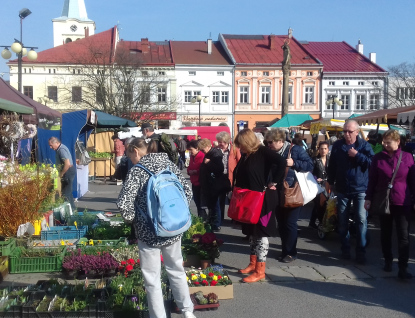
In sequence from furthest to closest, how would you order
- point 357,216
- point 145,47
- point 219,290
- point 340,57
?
point 340,57 < point 145,47 < point 357,216 < point 219,290

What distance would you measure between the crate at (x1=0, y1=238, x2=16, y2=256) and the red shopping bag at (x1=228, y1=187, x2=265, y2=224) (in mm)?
2959

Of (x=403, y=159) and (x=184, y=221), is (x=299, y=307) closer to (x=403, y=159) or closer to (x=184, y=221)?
(x=184, y=221)

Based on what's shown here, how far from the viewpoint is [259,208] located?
6.07 m

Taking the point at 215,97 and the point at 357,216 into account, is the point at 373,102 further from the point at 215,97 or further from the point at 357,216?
the point at 357,216

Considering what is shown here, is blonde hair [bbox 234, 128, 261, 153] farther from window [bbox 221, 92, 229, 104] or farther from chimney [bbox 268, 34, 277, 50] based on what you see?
chimney [bbox 268, 34, 277, 50]

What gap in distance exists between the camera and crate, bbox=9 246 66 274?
6656mm

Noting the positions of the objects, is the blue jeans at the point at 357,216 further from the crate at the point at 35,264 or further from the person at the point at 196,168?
the crate at the point at 35,264

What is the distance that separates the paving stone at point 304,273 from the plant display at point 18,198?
370 cm

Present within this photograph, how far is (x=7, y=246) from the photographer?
6.65 meters

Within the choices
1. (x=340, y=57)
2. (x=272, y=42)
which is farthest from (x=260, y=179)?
(x=340, y=57)

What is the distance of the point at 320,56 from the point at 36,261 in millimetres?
52268

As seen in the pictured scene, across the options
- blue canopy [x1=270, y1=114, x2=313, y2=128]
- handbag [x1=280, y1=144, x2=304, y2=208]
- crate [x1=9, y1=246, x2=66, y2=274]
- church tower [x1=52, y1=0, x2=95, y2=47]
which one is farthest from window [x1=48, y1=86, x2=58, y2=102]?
handbag [x1=280, y1=144, x2=304, y2=208]

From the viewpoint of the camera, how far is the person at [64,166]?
10.4 metres

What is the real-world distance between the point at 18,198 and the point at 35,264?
3.53 feet
